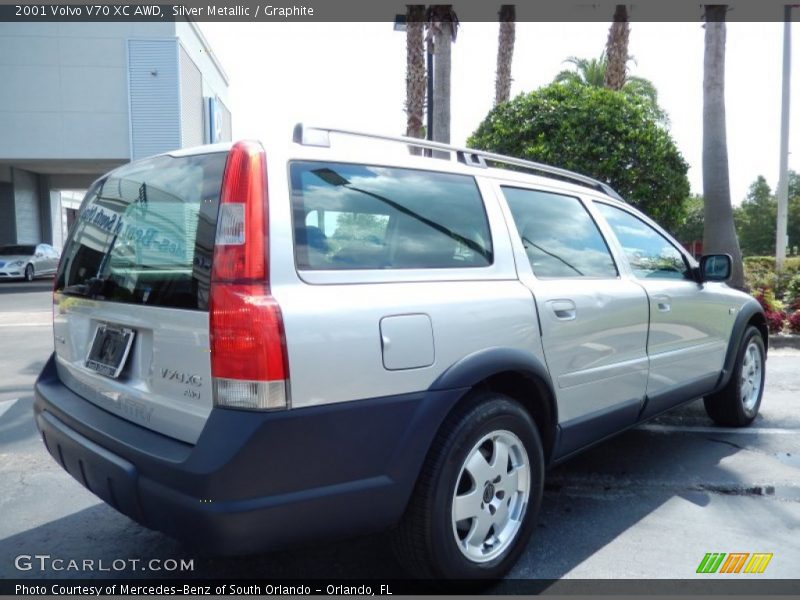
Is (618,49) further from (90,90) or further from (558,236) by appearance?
(90,90)

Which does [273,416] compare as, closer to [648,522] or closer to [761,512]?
[648,522]

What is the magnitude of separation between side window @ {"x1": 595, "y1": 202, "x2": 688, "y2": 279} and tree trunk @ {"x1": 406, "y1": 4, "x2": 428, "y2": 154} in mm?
8328

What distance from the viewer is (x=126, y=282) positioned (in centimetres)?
262

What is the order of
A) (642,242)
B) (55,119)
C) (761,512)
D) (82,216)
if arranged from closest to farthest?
(82,216) < (761,512) < (642,242) < (55,119)

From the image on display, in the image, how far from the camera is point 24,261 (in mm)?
22266

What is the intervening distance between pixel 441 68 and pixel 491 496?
31.1ft

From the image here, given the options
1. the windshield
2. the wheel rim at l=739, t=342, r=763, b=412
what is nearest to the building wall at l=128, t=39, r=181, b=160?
the windshield

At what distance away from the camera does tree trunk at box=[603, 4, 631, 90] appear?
14523 millimetres

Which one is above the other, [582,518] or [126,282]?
[126,282]

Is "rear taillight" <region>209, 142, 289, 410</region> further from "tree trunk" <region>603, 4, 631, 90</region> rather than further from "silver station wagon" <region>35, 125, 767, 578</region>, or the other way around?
"tree trunk" <region>603, 4, 631, 90</region>

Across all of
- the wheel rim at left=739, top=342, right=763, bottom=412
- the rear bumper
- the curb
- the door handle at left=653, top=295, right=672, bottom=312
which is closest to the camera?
the rear bumper

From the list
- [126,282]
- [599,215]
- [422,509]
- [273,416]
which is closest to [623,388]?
[599,215]

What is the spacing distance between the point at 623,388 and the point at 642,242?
108cm

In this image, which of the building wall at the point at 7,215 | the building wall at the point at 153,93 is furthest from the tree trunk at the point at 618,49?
the building wall at the point at 7,215
